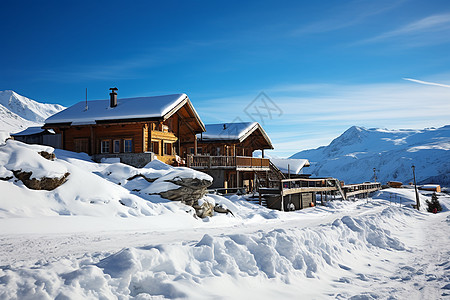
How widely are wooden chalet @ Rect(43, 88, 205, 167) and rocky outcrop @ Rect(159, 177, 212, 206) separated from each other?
7614mm

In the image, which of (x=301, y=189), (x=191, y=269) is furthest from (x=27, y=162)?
(x=301, y=189)

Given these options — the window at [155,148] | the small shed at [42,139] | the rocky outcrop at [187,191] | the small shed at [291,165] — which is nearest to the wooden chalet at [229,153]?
the window at [155,148]

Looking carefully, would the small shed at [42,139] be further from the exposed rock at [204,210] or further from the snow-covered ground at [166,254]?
the exposed rock at [204,210]

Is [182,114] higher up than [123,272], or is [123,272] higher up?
[182,114]

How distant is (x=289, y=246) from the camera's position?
736 cm

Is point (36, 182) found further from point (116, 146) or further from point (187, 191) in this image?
point (116, 146)

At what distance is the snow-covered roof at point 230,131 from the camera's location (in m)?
32.4

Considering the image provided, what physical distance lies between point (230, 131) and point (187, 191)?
17375 millimetres

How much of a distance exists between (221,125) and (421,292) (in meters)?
31.2

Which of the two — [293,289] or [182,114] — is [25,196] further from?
[182,114]

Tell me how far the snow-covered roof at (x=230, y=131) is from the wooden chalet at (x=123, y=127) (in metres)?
4.74

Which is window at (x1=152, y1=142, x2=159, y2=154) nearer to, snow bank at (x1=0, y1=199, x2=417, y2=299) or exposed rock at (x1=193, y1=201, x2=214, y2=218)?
exposed rock at (x1=193, y1=201, x2=214, y2=218)

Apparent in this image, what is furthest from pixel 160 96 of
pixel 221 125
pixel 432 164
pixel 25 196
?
pixel 432 164

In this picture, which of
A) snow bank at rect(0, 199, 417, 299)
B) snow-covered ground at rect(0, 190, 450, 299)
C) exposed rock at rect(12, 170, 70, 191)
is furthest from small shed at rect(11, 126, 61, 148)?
snow bank at rect(0, 199, 417, 299)
